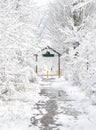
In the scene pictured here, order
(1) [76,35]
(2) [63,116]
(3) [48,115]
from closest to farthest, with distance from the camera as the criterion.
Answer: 1. (2) [63,116]
2. (3) [48,115]
3. (1) [76,35]

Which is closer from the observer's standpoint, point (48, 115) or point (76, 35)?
point (48, 115)

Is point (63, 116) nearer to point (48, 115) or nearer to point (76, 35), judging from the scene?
point (48, 115)

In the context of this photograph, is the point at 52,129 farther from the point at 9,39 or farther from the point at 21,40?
the point at 21,40

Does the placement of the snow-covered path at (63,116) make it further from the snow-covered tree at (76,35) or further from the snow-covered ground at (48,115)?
the snow-covered tree at (76,35)

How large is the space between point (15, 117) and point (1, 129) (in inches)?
70.1

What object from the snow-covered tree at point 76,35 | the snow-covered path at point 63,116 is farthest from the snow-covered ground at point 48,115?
the snow-covered tree at point 76,35

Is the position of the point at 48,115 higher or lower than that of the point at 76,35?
lower

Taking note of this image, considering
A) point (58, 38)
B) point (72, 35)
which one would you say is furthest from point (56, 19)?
point (72, 35)

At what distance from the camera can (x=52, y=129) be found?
1038 centimetres

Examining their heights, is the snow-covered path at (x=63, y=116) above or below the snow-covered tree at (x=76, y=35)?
below

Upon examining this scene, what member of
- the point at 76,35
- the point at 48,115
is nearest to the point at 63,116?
the point at 48,115

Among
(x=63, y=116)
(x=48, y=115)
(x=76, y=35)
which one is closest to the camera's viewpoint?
(x=63, y=116)

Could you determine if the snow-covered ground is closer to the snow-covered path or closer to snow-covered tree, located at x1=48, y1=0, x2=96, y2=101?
the snow-covered path

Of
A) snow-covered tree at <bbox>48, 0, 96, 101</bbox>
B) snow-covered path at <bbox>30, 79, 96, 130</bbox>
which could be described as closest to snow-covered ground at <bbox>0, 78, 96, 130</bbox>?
snow-covered path at <bbox>30, 79, 96, 130</bbox>
